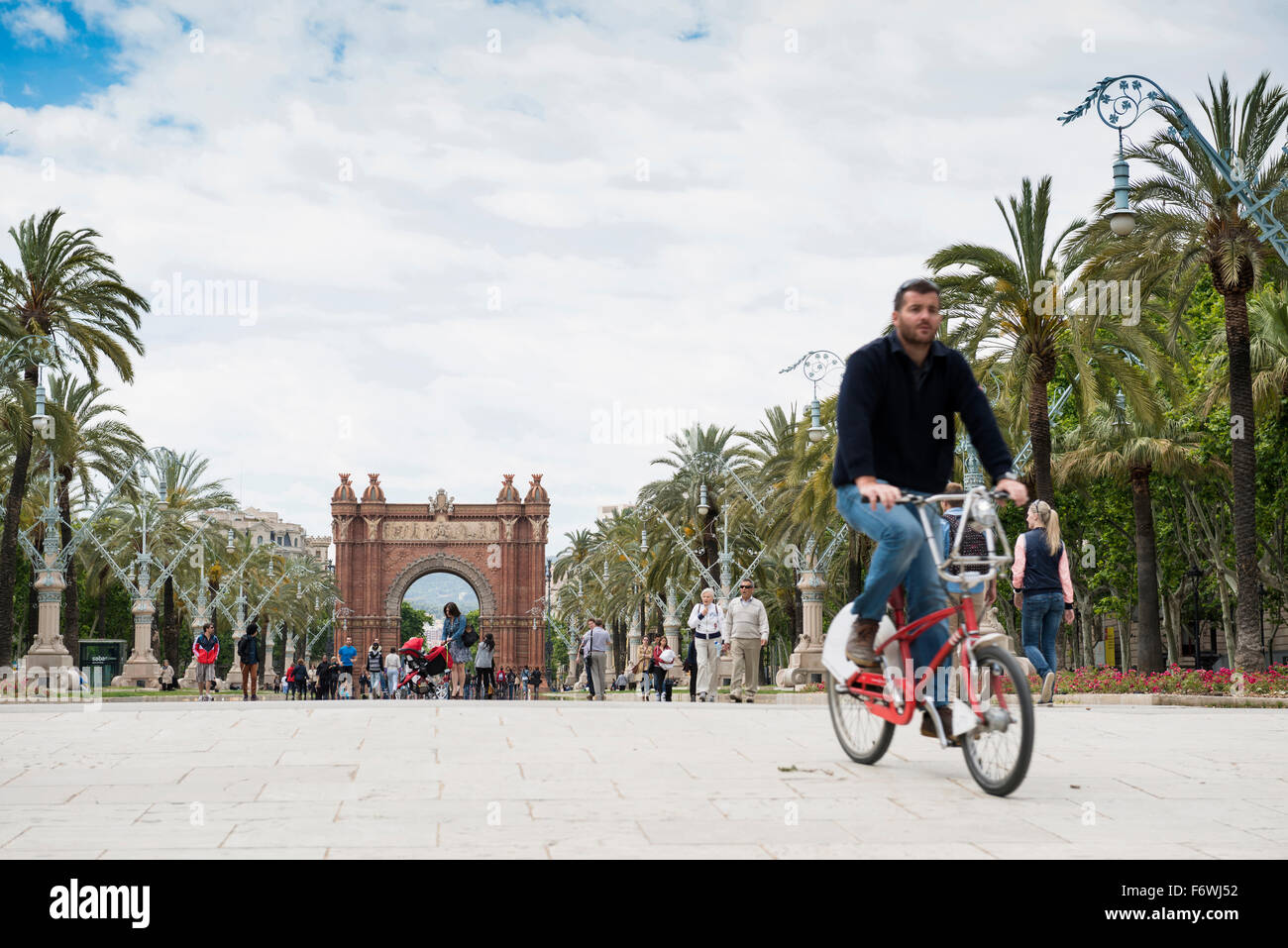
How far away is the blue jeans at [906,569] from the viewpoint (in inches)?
213

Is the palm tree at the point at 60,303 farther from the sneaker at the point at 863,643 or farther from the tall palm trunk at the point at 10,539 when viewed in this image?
the sneaker at the point at 863,643

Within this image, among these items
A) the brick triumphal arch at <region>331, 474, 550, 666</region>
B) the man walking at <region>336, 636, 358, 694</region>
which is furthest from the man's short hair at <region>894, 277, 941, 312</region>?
the brick triumphal arch at <region>331, 474, 550, 666</region>

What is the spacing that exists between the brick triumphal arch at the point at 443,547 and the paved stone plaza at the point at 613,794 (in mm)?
84072

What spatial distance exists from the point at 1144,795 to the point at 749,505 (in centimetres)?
3465

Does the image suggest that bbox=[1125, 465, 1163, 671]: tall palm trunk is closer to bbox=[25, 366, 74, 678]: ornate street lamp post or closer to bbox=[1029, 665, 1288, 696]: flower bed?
bbox=[1029, 665, 1288, 696]: flower bed

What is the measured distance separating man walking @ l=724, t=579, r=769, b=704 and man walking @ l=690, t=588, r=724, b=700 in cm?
138

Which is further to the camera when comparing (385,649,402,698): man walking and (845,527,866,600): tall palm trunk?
(385,649,402,698): man walking

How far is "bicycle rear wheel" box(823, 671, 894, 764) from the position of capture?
20.0ft

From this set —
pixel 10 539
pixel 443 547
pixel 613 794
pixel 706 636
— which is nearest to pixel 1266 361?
pixel 706 636

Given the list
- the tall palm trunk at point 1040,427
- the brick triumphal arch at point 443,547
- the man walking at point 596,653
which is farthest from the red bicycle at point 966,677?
the brick triumphal arch at point 443,547

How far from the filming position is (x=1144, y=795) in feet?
17.8

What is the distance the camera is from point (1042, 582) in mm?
11047
